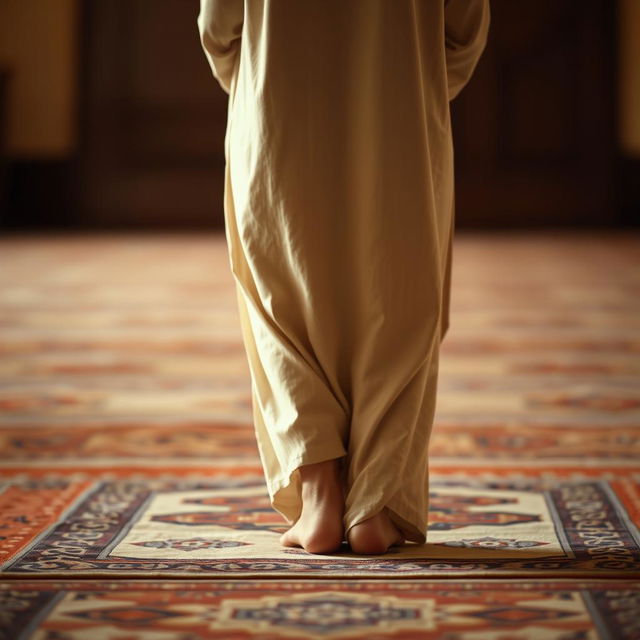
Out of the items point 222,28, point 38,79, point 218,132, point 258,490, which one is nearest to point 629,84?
point 218,132

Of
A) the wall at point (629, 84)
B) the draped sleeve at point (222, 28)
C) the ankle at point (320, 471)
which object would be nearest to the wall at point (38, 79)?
the wall at point (629, 84)

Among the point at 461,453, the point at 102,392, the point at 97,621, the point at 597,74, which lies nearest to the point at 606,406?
the point at 461,453

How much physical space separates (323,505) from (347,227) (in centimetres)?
41

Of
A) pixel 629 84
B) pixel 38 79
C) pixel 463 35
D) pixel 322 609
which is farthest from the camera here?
pixel 38 79

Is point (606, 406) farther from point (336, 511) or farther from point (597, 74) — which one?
point (597, 74)

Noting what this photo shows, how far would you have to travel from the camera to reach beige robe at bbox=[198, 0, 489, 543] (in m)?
1.56

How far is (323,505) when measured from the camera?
160 cm

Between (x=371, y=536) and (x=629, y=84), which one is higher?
(x=629, y=84)

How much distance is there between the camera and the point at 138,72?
9.55 m

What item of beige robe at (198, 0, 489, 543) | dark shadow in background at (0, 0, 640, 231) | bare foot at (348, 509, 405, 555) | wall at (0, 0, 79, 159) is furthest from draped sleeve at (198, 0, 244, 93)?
wall at (0, 0, 79, 159)

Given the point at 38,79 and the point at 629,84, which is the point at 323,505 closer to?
the point at 629,84

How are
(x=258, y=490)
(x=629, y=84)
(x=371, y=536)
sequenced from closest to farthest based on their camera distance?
(x=371, y=536)
(x=258, y=490)
(x=629, y=84)

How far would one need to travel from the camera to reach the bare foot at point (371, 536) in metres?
1.58

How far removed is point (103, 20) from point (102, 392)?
7148 millimetres
